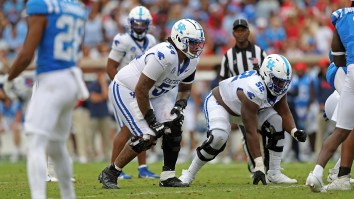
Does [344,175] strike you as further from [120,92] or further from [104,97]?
[104,97]

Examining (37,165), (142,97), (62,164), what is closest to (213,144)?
(142,97)

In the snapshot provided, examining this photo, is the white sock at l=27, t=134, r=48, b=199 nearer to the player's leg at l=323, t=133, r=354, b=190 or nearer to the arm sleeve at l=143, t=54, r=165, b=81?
the arm sleeve at l=143, t=54, r=165, b=81

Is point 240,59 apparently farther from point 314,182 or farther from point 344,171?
point 314,182

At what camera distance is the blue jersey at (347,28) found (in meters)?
8.25

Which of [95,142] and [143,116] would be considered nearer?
[143,116]

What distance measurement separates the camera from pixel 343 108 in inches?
327

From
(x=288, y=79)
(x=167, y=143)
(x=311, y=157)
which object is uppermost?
(x=288, y=79)

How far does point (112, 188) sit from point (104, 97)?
8.78m

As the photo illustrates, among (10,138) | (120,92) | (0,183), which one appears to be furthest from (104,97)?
(120,92)

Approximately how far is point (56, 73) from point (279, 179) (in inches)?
153

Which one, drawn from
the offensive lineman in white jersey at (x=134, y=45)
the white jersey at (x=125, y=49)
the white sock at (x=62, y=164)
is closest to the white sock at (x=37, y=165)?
the white sock at (x=62, y=164)

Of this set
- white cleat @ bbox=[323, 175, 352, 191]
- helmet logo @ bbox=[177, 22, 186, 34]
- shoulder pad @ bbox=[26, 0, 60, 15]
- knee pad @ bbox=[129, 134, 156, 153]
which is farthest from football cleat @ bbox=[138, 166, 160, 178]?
shoulder pad @ bbox=[26, 0, 60, 15]

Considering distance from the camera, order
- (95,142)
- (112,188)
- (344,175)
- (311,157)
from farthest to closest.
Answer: (95,142) < (311,157) < (112,188) < (344,175)

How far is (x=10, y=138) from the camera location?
1920 centimetres
